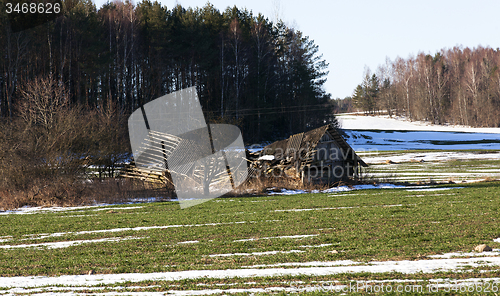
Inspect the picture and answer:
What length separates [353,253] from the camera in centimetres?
795

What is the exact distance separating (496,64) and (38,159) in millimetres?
112015

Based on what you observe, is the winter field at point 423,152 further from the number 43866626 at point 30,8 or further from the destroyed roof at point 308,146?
the number 43866626 at point 30,8

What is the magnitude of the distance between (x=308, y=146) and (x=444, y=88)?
8568 centimetres

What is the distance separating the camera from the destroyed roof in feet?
92.2

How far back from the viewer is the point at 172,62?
5478 cm

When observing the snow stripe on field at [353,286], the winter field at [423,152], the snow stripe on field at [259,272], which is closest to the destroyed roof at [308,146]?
the winter field at [423,152]

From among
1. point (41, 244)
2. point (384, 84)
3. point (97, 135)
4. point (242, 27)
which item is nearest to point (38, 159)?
point (97, 135)

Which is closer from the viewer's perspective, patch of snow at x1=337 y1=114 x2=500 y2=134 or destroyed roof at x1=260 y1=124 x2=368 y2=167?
destroyed roof at x1=260 y1=124 x2=368 y2=167

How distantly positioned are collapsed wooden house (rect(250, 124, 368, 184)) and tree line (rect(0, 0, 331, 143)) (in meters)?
8.24

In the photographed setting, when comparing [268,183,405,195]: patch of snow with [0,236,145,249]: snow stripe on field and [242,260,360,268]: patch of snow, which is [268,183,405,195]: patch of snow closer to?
[0,236,145,249]: snow stripe on field

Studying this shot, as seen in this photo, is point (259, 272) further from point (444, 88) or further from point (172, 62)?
point (444, 88)

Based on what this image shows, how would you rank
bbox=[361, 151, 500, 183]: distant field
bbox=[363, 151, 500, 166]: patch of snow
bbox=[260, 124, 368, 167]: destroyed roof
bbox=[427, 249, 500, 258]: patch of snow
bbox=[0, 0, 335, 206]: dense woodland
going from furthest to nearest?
bbox=[363, 151, 500, 166]: patch of snow → bbox=[361, 151, 500, 183]: distant field → bbox=[260, 124, 368, 167]: destroyed roof → bbox=[0, 0, 335, 206]: dense woodland → bbox=[427, 249, 500, 258]: patch of snow

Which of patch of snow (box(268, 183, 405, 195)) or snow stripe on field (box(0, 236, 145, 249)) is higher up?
snow stripe on field (box(0, 236, 145, 249))

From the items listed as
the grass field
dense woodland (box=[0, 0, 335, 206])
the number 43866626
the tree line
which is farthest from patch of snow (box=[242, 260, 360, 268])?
the number 43866626
